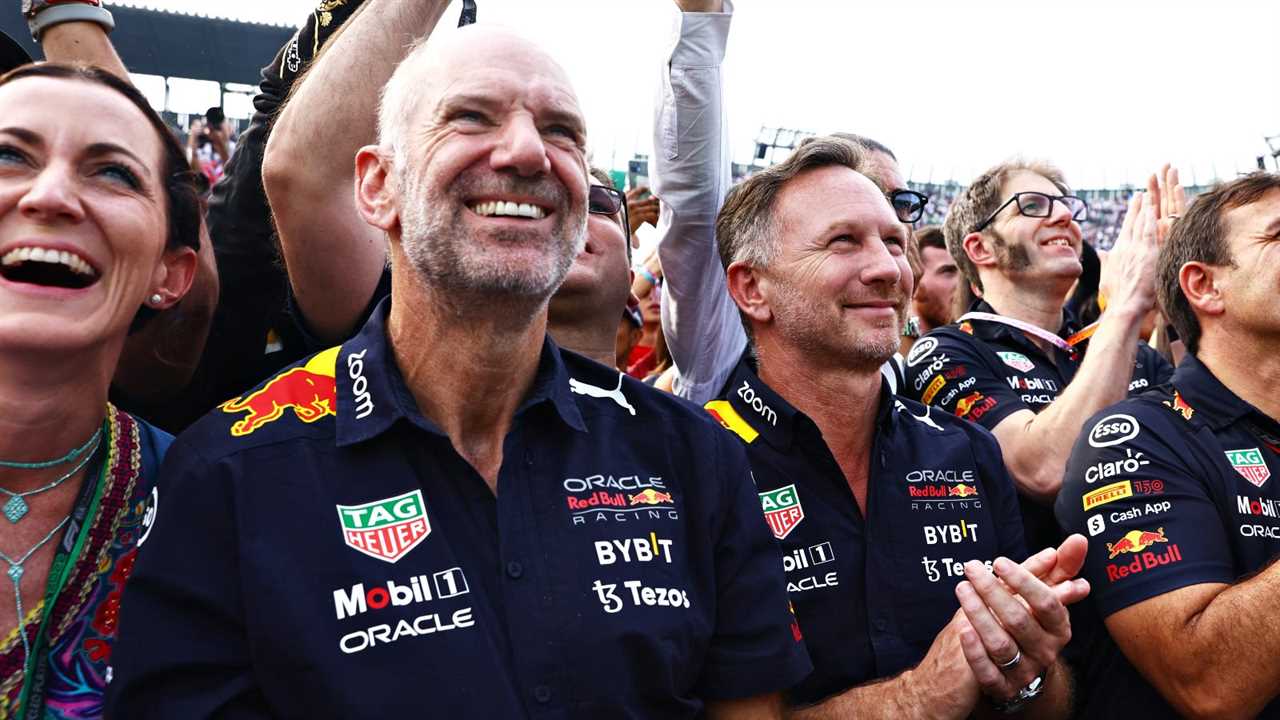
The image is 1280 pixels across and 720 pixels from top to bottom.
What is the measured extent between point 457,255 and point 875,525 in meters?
1.37

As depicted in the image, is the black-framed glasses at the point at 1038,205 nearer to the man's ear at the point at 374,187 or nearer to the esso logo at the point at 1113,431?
the esso logo at the point at 1113,431

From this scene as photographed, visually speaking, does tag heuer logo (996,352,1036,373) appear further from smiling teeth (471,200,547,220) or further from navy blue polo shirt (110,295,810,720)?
smiling teeth (471,200,547,220)

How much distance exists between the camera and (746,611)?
2.24m

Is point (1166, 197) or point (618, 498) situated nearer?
point (618, 498)

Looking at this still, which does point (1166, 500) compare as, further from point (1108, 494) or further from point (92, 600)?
point (92, 600)

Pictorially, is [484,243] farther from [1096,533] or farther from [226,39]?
[226,39]

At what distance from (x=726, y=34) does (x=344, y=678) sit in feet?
8.34

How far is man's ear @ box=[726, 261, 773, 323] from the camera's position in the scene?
3271 mm

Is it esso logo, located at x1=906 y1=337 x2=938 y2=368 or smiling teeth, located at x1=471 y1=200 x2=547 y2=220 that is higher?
smiling teeth, located at x1=471 y1=200 x2=547 y2=220

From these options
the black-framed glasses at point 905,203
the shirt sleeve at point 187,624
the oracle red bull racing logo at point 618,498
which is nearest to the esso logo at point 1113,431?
the black-framed glasses at point 905,203

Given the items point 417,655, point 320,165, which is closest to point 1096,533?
point 417,655

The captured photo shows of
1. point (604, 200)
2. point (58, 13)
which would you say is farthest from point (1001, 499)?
point (58, 13)

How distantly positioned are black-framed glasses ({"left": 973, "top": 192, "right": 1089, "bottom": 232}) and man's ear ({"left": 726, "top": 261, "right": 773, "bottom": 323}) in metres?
1.83

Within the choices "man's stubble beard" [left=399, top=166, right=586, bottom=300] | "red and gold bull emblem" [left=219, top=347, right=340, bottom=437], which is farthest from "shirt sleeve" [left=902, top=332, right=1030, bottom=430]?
"red and gold bull emblem" [left=219, top=347, right=340, bottom=437]
